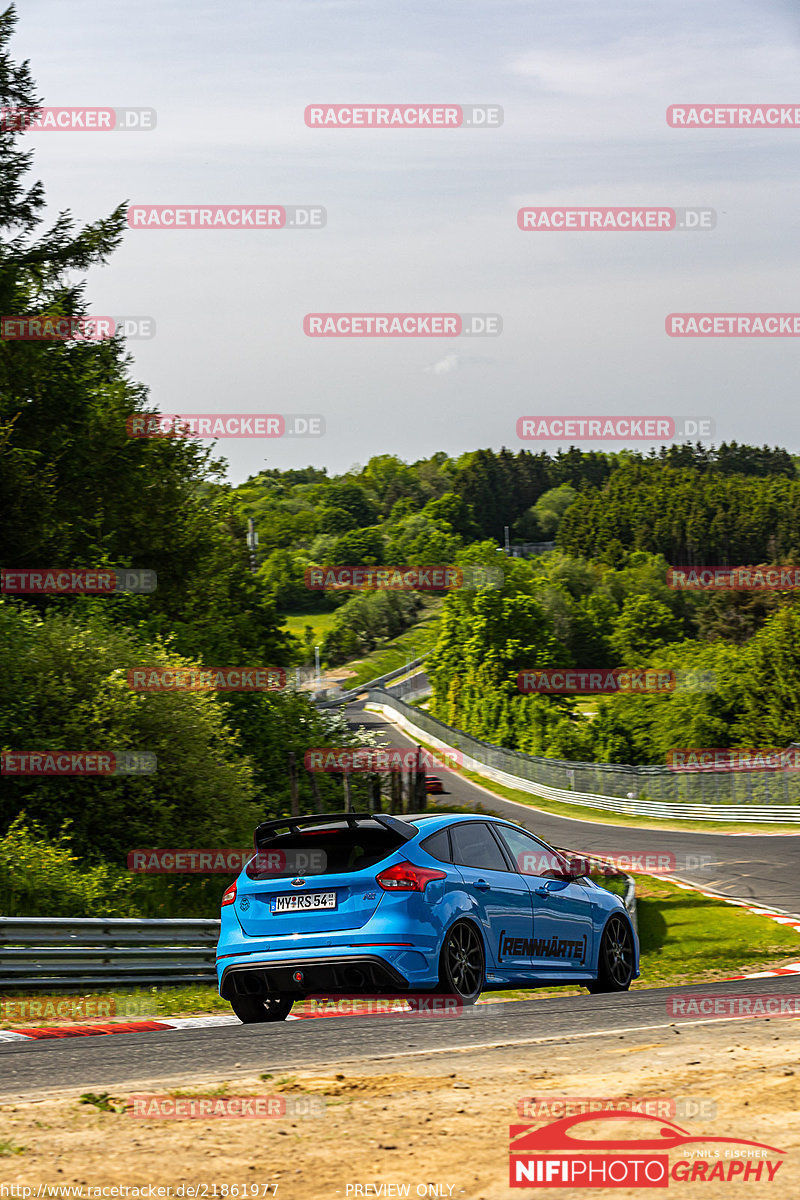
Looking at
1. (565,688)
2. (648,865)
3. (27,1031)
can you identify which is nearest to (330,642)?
(565,688)

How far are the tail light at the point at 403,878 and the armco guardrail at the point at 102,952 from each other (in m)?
3.71

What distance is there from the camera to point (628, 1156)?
4602 mm

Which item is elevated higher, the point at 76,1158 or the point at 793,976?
the point at 76,1158

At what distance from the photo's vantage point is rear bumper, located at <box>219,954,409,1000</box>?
8508 mm

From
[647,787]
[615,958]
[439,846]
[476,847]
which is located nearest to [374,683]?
[647,787]

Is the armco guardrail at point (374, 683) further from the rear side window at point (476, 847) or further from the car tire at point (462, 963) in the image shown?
the car tire at point (462, 963)

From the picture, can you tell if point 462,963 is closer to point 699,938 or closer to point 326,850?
point 326,850

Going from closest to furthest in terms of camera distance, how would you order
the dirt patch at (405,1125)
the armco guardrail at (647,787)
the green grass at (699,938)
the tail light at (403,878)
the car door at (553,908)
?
the dirt patch at (405,1125)
the tail light at (403,878)
the car door at (553,908)
the green grass at (699,938)
the armco guardrail at (647,787)

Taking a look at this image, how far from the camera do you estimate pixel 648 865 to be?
1359 inches

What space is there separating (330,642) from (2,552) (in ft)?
426

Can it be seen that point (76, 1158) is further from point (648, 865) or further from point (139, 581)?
point (648, 865)

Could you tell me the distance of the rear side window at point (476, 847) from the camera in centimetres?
941

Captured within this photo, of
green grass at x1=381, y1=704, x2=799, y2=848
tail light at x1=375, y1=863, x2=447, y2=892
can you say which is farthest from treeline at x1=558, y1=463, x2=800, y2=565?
tail light at x1=375, y1=863, x2=447, y2=892

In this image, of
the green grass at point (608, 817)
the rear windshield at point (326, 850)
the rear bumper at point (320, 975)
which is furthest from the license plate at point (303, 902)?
the green grass at point (608, 817)
